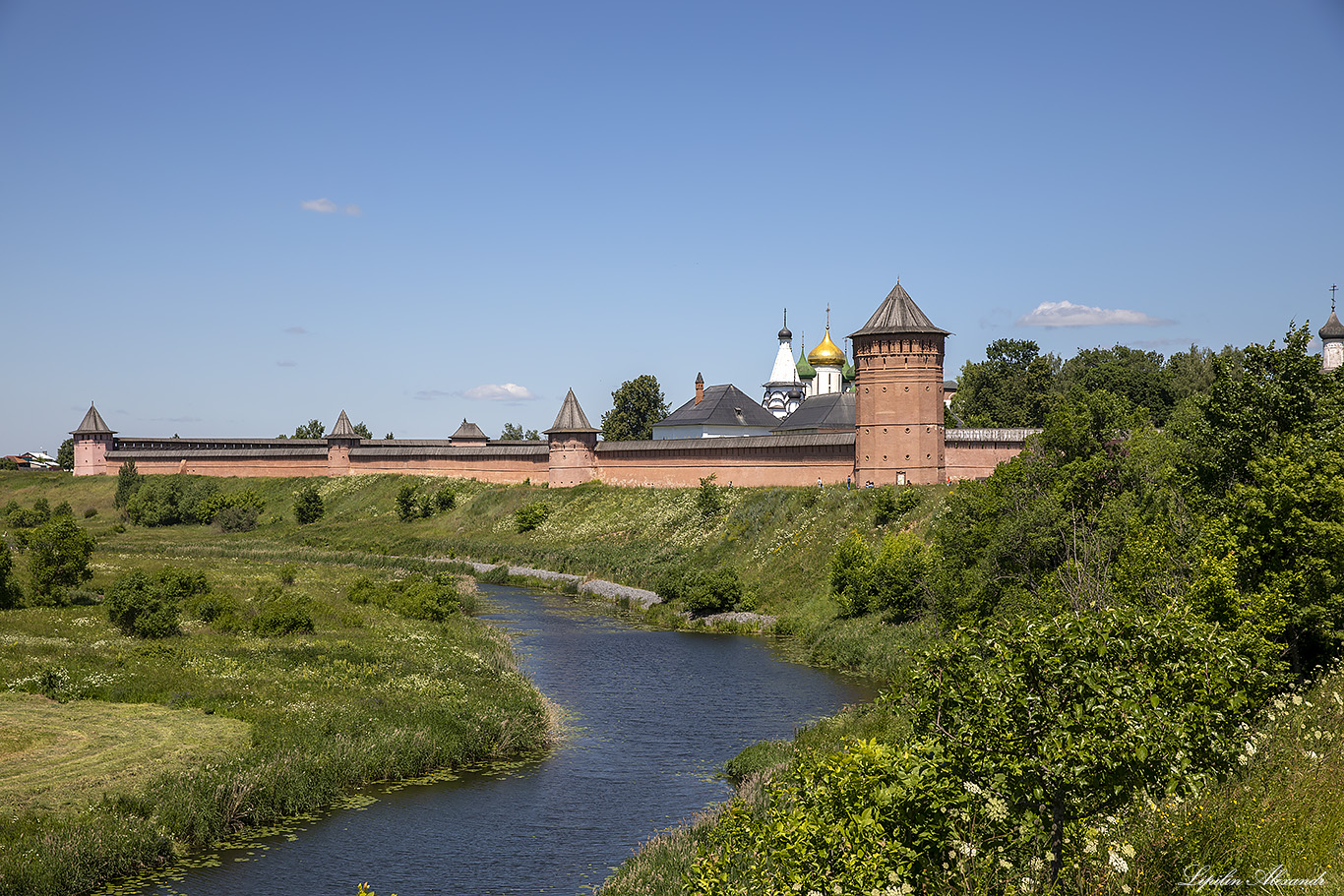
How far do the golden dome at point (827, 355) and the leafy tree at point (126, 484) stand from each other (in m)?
38.8

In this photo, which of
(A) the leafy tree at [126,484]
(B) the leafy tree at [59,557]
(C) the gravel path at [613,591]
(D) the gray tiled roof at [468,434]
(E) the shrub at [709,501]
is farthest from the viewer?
(D) the gray tiled roof at [468,434]

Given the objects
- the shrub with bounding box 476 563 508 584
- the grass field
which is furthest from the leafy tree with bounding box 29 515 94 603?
the shrub with bounding box 476 563 508 584

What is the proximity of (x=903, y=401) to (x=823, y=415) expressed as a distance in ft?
56.6

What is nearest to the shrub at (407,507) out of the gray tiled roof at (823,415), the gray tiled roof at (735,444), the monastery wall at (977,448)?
the gray tiled roof at (735,444)

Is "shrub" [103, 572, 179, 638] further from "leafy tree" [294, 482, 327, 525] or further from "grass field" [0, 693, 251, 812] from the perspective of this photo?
"leafy tree" [294, 482, 327, 525]

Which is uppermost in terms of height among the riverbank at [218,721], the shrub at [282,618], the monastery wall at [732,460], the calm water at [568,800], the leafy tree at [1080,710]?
the monastery wall at [732,460]

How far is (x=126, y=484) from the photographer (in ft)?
173

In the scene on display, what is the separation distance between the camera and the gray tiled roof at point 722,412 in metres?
54.3

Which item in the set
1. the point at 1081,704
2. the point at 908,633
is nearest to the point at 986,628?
the point at 1081,704

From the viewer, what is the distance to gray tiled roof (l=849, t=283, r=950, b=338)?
3331cm

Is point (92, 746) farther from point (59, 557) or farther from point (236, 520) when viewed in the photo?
point (236, 520)

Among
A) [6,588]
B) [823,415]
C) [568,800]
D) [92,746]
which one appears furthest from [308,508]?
[568,800]

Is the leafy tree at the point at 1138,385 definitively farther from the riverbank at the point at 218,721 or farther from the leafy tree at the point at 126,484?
the leafy tree at the point at 126,484

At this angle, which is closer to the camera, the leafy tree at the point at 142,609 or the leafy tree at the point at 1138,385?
the leafy tree at the point at 142,609
